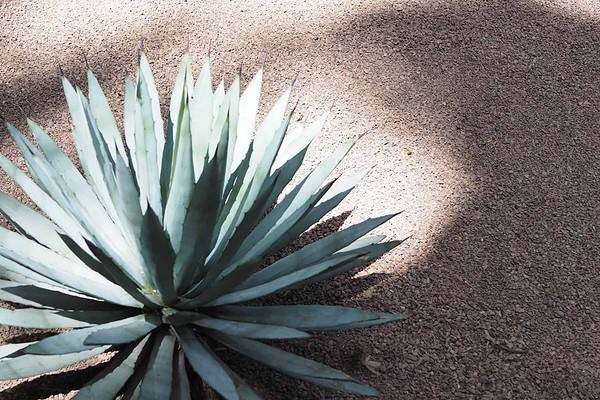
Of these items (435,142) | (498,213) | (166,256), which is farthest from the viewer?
(435,142)

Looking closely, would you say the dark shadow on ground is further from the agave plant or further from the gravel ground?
the agave plant

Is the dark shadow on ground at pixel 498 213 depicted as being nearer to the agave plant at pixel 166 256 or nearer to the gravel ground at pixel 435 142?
the gravel ground at pixel 435 142

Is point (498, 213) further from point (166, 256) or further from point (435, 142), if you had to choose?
point (166, 256)

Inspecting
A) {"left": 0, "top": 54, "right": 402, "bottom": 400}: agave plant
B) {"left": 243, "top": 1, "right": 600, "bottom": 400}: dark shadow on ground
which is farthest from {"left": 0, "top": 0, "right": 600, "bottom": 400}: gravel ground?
{"left": 0, "top": 54, "right": 402, "bottom": 400}: agave plant

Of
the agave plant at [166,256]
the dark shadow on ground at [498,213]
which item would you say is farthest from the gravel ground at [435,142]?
the agave plant at [166,256]

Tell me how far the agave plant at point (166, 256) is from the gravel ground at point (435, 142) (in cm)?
29

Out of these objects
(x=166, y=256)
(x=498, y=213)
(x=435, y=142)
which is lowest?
(x=498, y=213)

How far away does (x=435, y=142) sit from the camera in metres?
3.28

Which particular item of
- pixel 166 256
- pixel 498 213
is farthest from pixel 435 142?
pixel 166 256

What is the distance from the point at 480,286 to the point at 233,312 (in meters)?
0.99

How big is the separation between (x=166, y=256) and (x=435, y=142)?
1642mm

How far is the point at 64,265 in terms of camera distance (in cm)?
231

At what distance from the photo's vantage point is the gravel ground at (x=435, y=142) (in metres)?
2.55

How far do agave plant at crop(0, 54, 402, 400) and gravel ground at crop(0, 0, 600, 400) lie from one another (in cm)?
29
